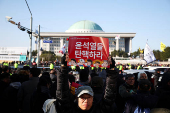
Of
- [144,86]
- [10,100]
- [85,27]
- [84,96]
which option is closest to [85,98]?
[84,96]

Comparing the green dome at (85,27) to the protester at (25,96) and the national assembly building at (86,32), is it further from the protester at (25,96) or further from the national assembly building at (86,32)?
the protester at (25,96)

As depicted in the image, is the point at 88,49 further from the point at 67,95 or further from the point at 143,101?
the point at 67,95

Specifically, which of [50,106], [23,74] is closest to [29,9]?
[23,74]

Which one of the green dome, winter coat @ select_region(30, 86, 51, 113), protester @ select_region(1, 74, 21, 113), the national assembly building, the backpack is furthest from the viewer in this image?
the green dome

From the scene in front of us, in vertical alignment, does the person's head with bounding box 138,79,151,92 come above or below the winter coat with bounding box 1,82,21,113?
above

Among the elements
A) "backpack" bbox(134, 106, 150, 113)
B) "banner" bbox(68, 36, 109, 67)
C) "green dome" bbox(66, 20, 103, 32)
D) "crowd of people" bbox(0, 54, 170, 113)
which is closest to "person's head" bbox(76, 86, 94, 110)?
"crowd of people" bbox(0, 54, 170, 113)

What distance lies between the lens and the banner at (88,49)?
420 cm

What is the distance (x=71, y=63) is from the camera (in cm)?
404

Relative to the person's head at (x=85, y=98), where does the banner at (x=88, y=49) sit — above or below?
above

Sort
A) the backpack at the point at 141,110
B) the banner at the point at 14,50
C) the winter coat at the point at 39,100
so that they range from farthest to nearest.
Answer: the banner at the point at 14,50 → the winter coat at the point at 39,100 → the backpack at the point at 141,110

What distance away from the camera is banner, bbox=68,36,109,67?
4.20 meters

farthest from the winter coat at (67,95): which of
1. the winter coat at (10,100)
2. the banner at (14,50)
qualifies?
the banner at (14,50)

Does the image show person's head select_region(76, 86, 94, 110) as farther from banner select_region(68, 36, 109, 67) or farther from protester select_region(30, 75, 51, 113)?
banner select_region(68, 36, 109, 67)

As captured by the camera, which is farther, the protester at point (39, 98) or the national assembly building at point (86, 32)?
the national assembly building at point (86, 32)
